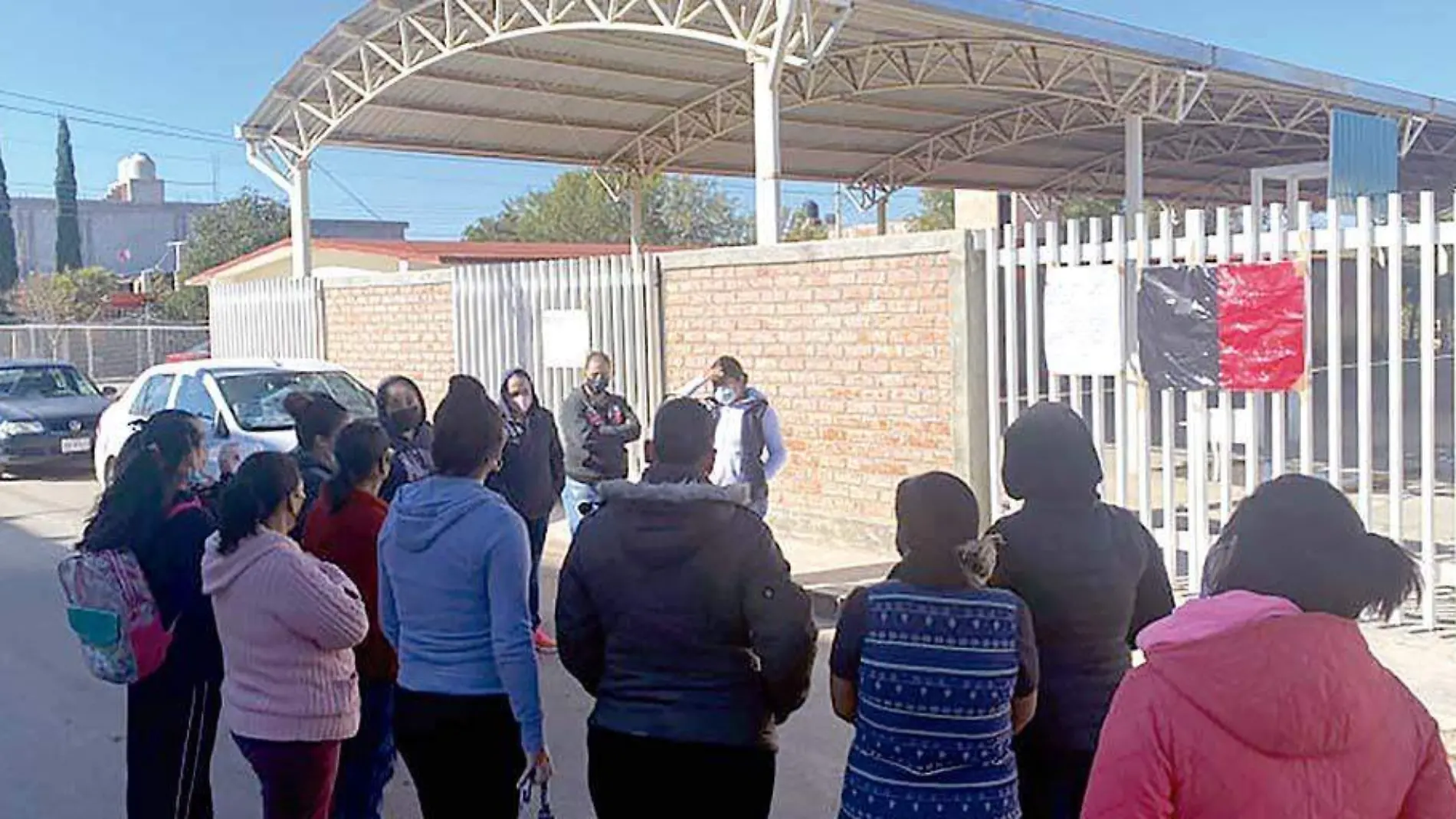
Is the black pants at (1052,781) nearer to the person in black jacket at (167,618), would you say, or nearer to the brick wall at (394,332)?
the person in black jacket at (167,618)

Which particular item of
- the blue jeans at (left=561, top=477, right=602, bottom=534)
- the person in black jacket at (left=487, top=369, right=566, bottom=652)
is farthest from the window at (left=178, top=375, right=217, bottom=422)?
the person in black jacket at (left=487, top=369, right=566, bottom=652)

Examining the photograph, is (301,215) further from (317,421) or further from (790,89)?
(317,421)

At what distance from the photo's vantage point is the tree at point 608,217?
212 ft

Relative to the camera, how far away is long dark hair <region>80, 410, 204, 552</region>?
14.7 feet

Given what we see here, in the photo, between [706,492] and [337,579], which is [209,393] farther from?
[706,492]

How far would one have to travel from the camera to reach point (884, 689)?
10.3 ft

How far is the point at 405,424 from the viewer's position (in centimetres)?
670

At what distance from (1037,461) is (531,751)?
1.64 meters

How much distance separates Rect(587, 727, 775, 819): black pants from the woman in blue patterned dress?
359 millimetres

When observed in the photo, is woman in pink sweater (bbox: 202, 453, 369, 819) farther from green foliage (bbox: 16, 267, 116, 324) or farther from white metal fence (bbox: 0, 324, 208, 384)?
green foliage (bbox: 16, 267, 116, 324)

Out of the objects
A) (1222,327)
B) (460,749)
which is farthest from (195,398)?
(460,749)

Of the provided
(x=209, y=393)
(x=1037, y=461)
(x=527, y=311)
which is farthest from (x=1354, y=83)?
(x=1037, y=461)

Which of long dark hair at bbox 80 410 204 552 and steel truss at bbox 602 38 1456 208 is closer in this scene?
long dark hair at bbox 80 410 204 552

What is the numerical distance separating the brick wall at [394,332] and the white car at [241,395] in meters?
1.88
